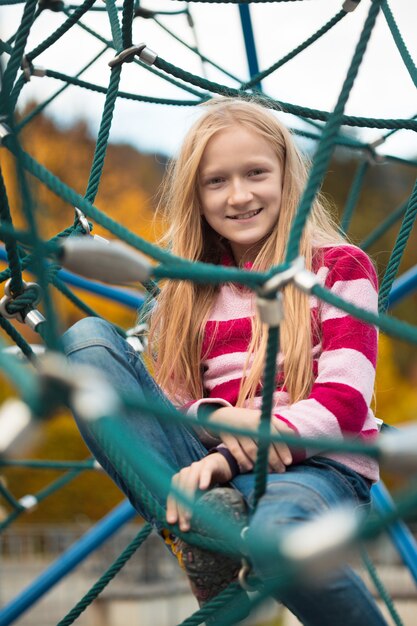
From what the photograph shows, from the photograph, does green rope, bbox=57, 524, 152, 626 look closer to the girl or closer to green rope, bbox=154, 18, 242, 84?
the girl

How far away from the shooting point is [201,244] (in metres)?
1.14

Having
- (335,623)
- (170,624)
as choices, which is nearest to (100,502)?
(170,624)

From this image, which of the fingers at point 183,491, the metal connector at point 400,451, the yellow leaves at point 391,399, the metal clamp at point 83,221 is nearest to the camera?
the metal connector at point 400,451

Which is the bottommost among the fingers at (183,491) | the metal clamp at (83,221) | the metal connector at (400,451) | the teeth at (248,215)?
the metal connector at (400,451)

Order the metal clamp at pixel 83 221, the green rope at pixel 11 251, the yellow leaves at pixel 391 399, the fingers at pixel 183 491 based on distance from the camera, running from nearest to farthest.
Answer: the fingers at pixel 183 491
the green rope at pixel 11 251
the metal clamp at pixel 83 221
the yellow leaves at pixel 391 399

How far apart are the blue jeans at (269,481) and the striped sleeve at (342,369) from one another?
0.12 feet

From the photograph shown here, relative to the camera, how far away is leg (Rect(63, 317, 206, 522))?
0.88 m

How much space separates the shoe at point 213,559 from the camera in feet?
2.64

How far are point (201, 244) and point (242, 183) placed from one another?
12cm

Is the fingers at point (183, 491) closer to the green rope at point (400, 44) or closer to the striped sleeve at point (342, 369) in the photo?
the striped sleeve at point (342, 369)

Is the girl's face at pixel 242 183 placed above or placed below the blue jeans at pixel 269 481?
above

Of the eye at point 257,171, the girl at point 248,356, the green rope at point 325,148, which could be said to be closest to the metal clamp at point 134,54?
the girl at point 248,356

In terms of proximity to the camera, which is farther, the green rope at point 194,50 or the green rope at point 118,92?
the green rope at point 194,50

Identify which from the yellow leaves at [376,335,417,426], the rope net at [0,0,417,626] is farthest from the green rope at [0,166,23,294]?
the yellow leaves at [376,335,417,426]
